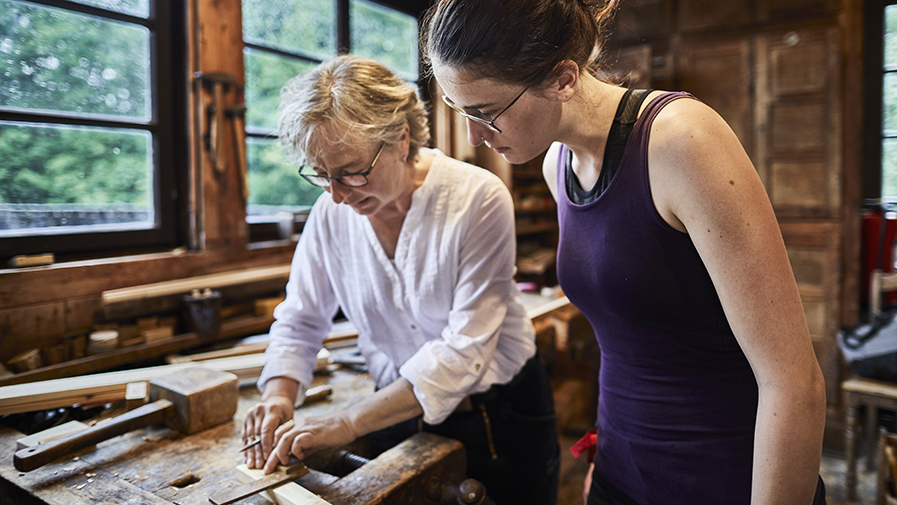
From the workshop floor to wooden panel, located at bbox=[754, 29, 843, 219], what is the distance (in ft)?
5.82

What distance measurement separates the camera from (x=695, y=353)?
0.94 m

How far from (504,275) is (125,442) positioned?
111 cm

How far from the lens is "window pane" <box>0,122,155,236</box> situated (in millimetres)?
2150

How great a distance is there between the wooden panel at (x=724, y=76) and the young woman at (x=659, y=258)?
3.54 metres

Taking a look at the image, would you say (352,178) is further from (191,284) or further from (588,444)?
(191,284)

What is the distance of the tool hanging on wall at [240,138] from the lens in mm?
2637

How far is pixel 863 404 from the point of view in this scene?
3020 millimetres

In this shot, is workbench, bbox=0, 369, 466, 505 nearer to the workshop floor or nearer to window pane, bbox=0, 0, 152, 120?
window pane, bbox=0, 0, 152, 120

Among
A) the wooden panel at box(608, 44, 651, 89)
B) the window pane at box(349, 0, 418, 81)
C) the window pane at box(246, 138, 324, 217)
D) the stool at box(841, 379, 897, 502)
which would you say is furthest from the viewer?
the wooden panel at box(608, 44, 651, 89)

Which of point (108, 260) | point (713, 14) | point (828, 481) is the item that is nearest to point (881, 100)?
point (713, 14)

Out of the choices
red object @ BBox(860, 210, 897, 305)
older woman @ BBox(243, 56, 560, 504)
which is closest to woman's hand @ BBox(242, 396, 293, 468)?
older woman @ BBox(243, 56, 560, 504)

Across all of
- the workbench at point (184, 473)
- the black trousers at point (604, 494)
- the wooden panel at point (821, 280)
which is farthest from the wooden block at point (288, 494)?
the wooden panel at point (821, 280)

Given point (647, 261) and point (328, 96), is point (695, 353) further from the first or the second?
point (328, 96)

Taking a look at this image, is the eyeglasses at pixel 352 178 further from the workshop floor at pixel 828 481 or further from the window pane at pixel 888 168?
the window pane at pixel 888 168
